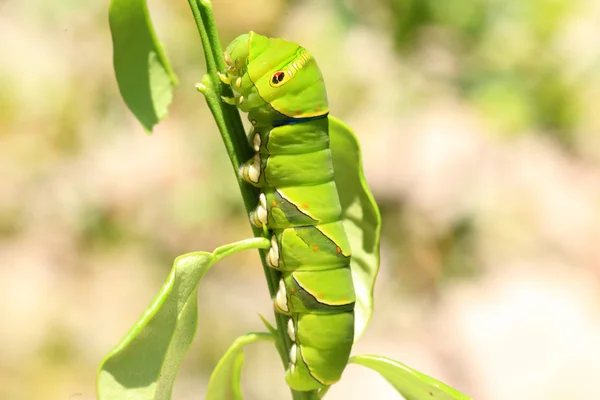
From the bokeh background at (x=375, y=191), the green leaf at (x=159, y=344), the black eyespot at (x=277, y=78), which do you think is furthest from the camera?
the bokeh background at (x=375, y=191)

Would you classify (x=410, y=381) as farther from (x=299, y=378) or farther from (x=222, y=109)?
(x=222, y=109)

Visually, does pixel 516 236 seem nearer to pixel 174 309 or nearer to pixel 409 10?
pixel 409 10

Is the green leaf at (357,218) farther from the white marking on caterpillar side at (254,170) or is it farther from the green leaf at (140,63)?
the green leaf at (140,63)

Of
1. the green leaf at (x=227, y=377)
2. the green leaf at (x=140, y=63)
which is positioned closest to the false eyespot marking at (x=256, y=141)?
the green leaf at (x=140, y=63)

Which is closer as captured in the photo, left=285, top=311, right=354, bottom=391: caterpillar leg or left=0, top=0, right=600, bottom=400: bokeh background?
left=285, top=311, right=354, bottom=391: caterpillar leg

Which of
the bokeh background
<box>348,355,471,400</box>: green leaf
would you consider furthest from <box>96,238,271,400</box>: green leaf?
the bokeh background

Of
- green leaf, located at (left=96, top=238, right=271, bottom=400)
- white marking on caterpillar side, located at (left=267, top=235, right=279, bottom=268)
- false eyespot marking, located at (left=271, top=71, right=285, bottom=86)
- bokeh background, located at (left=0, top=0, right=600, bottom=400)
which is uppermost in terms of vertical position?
false eyespot marking, located at (left=271, top=71, right=285, bottom=86)

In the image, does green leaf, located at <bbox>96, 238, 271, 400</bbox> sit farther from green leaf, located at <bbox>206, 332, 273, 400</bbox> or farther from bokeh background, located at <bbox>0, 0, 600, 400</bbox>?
bokeh background, located at <bbox>0, 0, 600, 400</bbox>
